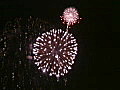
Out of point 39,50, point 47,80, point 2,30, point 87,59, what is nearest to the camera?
point 39,50

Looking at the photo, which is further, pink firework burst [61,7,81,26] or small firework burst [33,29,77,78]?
pink firework burst [61,7,81,26]

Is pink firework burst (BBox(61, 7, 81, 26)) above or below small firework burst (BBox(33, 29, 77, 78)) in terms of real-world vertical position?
above

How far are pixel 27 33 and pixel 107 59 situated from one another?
17.4 ft

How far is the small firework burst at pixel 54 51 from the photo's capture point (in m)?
13.3

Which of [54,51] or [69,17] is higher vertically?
[69,17]

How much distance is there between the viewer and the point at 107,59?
66.1 ft

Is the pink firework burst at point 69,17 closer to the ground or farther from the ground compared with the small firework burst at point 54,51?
farther from the ground

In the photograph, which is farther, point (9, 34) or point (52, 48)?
point (9, 34)

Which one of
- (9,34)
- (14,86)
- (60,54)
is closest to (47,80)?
(14,86)

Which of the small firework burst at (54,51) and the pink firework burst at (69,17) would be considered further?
the pink firework burst at (69,17)

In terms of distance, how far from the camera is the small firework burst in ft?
43.8

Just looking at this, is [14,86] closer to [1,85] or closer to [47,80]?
[1,85]

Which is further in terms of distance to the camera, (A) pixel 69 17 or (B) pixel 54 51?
(A) pixel 69 17

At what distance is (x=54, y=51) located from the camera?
43.6 feet
